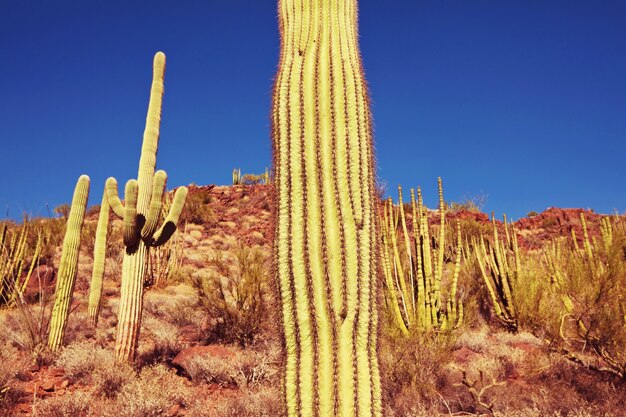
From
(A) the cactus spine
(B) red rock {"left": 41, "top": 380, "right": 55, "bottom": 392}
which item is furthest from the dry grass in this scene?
(A) the cactus spine

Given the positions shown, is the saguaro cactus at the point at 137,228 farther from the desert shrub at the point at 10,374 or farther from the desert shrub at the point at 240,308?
the desert shrub at the point at 240,308

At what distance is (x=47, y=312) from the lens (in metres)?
9.08

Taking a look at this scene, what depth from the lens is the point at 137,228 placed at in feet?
21.8

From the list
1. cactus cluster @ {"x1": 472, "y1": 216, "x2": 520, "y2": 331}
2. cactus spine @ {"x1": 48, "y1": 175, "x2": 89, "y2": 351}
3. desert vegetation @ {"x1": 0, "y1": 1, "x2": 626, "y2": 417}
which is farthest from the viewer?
cactus cluster @ {"x1": 472, "y1": 216, "x2": 520, "y2": 331}

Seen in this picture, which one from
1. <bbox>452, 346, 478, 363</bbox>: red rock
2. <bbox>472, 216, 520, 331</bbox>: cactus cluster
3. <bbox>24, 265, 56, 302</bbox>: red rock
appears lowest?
<bbox>452, 346, 478, 363</bbox>: red rock

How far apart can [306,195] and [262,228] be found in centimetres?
1735

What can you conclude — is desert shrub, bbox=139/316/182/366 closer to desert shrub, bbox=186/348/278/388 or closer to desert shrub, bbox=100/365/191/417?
desert shrub, bbox=100/365/191/417

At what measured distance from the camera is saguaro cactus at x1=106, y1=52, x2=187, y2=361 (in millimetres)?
6449

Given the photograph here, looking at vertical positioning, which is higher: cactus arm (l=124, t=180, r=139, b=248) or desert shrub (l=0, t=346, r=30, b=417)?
cactus arm (l=124, t=180, r=139, b=248)

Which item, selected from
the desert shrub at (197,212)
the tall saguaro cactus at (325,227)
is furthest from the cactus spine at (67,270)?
the desert shrub at (197,212)

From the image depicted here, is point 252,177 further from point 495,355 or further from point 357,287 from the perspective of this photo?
point 357,287

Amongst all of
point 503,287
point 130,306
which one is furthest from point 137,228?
point 503,287

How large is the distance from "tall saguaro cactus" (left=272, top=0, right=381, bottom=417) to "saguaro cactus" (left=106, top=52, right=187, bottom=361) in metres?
3.64

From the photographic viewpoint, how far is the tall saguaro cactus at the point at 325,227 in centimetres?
309
